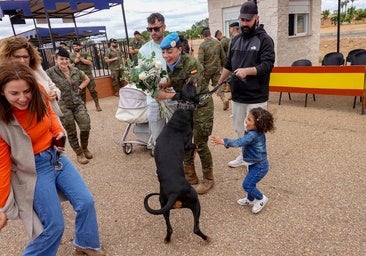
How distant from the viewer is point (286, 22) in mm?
9117

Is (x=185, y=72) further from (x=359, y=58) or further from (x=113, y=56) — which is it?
(x=113, y=56)

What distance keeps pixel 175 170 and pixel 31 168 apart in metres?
1.16

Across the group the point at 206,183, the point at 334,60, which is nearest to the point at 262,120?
the point at 206,183

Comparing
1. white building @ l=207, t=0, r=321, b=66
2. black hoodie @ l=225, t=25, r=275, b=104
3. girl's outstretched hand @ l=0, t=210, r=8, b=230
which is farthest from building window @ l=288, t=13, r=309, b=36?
girl's outstretched hand @ l=0, t=210, r=8, b=230

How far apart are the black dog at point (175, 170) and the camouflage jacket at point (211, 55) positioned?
16.2 feet

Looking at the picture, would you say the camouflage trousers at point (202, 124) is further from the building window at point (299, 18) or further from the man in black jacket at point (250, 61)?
the building window at point (299, 18)

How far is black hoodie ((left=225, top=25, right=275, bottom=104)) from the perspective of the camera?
11.2 feet

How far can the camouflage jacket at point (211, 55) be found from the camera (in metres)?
7.78

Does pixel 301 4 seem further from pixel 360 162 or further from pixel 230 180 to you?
pixel 230 180

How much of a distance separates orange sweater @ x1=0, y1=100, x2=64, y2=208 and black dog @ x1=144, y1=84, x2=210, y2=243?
942 millimetres

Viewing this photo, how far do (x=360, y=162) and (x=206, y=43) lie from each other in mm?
5063

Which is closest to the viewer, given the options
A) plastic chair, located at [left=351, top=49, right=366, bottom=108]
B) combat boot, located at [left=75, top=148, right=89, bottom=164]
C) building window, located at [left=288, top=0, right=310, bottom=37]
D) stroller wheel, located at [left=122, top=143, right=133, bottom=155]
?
combat boot, located at [left=75, top=148, right=89, bottom=164]

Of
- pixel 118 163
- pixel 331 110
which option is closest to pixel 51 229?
pixel 118 163

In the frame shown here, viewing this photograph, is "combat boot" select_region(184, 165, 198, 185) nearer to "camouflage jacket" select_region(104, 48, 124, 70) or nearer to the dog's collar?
the dog's collar
